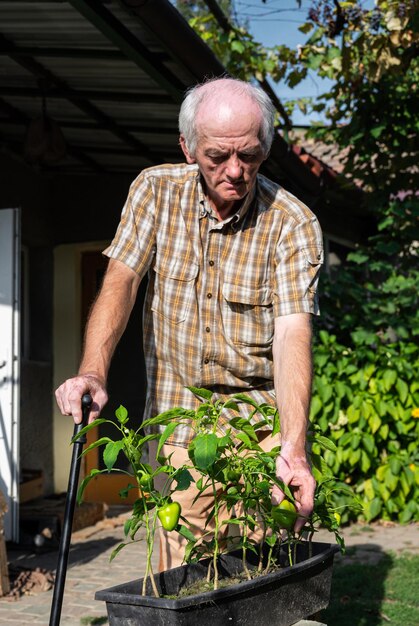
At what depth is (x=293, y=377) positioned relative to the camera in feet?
8.46

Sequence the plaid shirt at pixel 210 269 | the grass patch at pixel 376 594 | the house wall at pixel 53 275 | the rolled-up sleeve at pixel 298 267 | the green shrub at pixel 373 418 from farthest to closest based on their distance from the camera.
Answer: the house wall at pixel 53 275, the green shrub at pixel 373 418, the grass patch at pixel 376 594, the plaid shirt at pixel 210 269, the rolled-up sleeve at pixel 298 267

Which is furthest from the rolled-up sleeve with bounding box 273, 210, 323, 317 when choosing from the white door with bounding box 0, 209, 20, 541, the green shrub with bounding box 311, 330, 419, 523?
the green shrub with bounding box 311, 330, 419, 523

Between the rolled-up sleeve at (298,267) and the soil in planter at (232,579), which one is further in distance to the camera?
the rolled-up sleeve at (298,267)

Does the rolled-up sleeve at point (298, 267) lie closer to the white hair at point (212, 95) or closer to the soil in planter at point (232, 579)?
the white hair at point (212, 95)

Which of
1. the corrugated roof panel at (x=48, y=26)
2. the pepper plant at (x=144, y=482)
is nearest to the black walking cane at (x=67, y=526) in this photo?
the pepper plant at (x=144, y=482)

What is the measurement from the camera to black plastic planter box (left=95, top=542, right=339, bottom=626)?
6.40ft

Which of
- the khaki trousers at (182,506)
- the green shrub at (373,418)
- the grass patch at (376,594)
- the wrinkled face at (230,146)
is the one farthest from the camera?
the green shrub at (373,418)

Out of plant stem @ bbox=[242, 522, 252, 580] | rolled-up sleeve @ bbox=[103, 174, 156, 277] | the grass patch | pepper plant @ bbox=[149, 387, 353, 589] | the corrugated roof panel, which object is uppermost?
the corrugated roof panel

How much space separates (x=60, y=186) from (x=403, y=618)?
217 inches

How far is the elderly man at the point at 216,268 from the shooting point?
2.64 meters

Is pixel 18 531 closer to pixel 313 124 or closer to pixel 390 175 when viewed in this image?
pixel 390 175

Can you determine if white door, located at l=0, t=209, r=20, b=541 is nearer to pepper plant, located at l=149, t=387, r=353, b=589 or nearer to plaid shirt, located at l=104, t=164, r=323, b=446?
plaid shirt, located at l=104, t=164, r=323, b=446

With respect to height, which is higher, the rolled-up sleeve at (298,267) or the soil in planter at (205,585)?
the rolled-up sleeve at (298,267)

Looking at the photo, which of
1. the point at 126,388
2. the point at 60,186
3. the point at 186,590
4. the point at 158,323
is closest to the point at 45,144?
the point at 60,186
